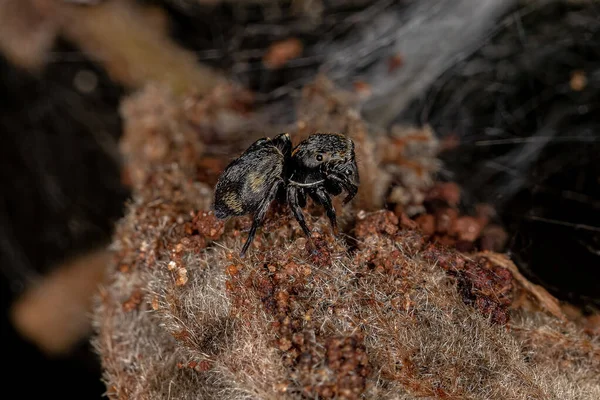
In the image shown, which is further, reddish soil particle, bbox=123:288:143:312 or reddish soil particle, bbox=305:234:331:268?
reddish soil particle, bbox=123:288:143:312

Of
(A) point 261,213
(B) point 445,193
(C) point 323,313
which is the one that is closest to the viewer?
(C) point 323,313

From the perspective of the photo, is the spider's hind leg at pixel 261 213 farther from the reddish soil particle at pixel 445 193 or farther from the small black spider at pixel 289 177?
the reddish soil particle at pixel 445 193

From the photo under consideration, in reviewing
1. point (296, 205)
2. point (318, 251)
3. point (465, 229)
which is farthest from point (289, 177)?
point (465, 229)

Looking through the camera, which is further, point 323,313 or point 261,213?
point 261,213

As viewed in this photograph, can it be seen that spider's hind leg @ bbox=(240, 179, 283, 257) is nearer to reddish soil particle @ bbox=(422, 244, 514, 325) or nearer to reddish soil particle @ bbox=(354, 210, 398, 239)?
reddish soil particle @ bbox=(354, 210, 398, 239)

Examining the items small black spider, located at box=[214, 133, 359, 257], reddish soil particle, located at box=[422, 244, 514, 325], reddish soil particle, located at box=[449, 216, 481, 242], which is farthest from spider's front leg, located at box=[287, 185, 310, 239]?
reddish soil particle, located at box=[449, 216, 481, 242]

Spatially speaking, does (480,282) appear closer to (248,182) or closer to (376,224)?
(376,224)

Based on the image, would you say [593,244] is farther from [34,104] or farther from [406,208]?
[34,104]
